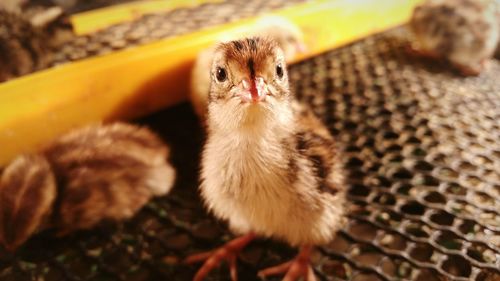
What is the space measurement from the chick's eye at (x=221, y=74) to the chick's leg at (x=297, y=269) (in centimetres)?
76

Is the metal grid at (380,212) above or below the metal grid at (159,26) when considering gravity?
below

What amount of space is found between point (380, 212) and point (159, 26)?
171 cm

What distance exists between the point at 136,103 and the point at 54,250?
0.89m

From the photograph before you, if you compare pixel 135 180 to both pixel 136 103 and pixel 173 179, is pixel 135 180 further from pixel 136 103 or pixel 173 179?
pixel 136 103

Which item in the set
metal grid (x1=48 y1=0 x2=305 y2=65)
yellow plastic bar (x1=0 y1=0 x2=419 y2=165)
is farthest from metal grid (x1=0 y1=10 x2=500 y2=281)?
metal grid (x1=48 y1=0 x2=305 y2=65)

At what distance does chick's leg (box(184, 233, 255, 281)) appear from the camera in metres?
1.56

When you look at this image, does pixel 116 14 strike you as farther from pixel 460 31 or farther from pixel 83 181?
pixel 460 31

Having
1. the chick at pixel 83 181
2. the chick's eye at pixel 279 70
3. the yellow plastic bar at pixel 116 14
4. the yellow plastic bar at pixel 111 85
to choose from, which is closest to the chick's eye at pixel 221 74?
the chick's eye at pixel 279 70

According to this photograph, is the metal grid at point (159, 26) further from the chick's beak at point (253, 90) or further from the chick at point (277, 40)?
the chick's beak at point (253, 90)

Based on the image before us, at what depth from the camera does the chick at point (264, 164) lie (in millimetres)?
1158

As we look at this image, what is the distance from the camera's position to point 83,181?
1.80 m

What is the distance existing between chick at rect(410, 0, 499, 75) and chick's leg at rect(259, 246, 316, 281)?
5.99ft

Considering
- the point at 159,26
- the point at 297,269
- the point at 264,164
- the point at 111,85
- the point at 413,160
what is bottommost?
the point at 297,269

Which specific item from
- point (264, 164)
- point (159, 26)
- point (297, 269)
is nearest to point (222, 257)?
point (297, 269)
